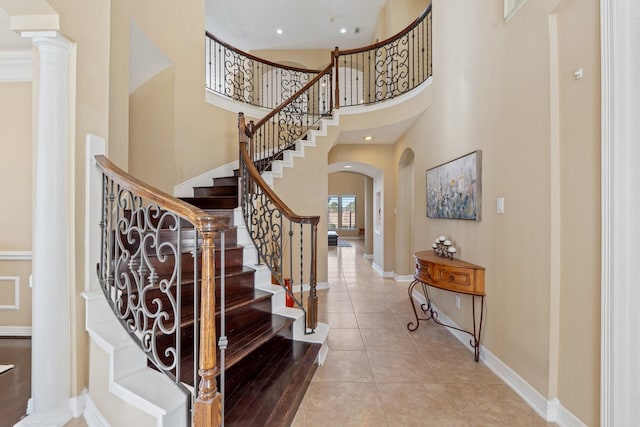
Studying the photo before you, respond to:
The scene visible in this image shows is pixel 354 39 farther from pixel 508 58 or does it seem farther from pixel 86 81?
pixel 86 81

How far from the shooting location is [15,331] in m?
2.87

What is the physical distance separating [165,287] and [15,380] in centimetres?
178

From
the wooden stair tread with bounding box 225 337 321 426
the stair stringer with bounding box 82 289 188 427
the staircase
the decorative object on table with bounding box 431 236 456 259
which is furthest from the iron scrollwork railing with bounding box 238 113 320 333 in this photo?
the decorative object on table with bounding box 431 236 456 259

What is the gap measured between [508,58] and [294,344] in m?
2.91

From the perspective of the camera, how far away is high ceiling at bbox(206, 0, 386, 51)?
6.07 m

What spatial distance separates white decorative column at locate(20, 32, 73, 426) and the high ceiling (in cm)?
568

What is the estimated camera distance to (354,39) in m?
7.32

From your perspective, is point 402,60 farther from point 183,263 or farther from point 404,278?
point 183,263

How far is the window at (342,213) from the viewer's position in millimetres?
15234

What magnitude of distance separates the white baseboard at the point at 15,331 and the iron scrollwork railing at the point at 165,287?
5.86 feet

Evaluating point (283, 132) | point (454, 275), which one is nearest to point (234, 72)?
point (283, 132)

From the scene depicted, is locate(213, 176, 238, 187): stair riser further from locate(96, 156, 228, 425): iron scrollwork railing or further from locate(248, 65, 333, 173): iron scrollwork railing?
locate(96, 156, 228, 425): iron scrollwork railing
